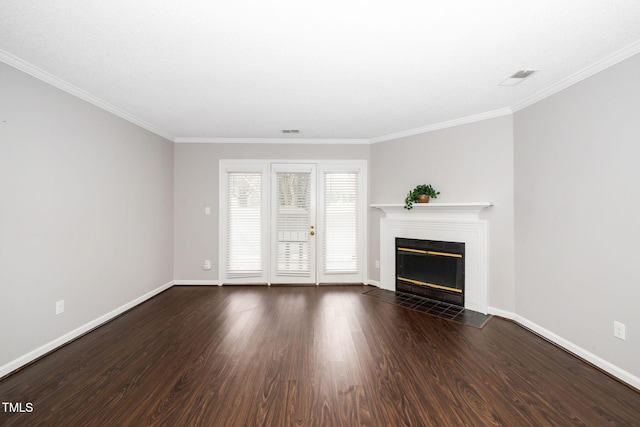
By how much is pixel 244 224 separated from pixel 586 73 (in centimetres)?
459

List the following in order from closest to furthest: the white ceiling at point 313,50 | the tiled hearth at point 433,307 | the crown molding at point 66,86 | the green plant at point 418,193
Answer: the white ceiling at point 313,50, the crown molding at point 66,86, the tiled hearth at point 433,307, the green plant at point 418,193

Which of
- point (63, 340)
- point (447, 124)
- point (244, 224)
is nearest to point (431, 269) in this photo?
point (447, 124)

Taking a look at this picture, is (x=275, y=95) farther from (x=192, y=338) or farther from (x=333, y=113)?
(x=192, y=338)

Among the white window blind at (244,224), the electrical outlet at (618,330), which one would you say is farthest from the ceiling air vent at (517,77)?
the white window blind at (244,224)

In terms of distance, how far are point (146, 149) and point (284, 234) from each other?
244 centimetres

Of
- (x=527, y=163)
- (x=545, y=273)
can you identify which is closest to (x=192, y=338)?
(x=545, y=273)

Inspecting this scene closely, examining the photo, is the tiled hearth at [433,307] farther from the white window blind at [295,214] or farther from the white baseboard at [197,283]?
the white baseboard at [197,283]

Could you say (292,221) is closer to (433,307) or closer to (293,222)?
(293,222)

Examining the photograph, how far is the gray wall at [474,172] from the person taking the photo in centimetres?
340

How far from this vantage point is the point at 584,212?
2479 millimetres

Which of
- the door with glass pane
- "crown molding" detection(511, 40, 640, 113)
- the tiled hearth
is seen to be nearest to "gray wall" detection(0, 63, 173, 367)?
the door with glass pane

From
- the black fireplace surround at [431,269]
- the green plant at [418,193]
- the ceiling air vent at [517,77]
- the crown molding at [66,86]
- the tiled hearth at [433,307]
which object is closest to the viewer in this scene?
the crown molding at [66,86]

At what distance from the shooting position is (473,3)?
5.49ft

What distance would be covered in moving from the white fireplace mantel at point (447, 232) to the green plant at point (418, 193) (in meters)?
0.08
